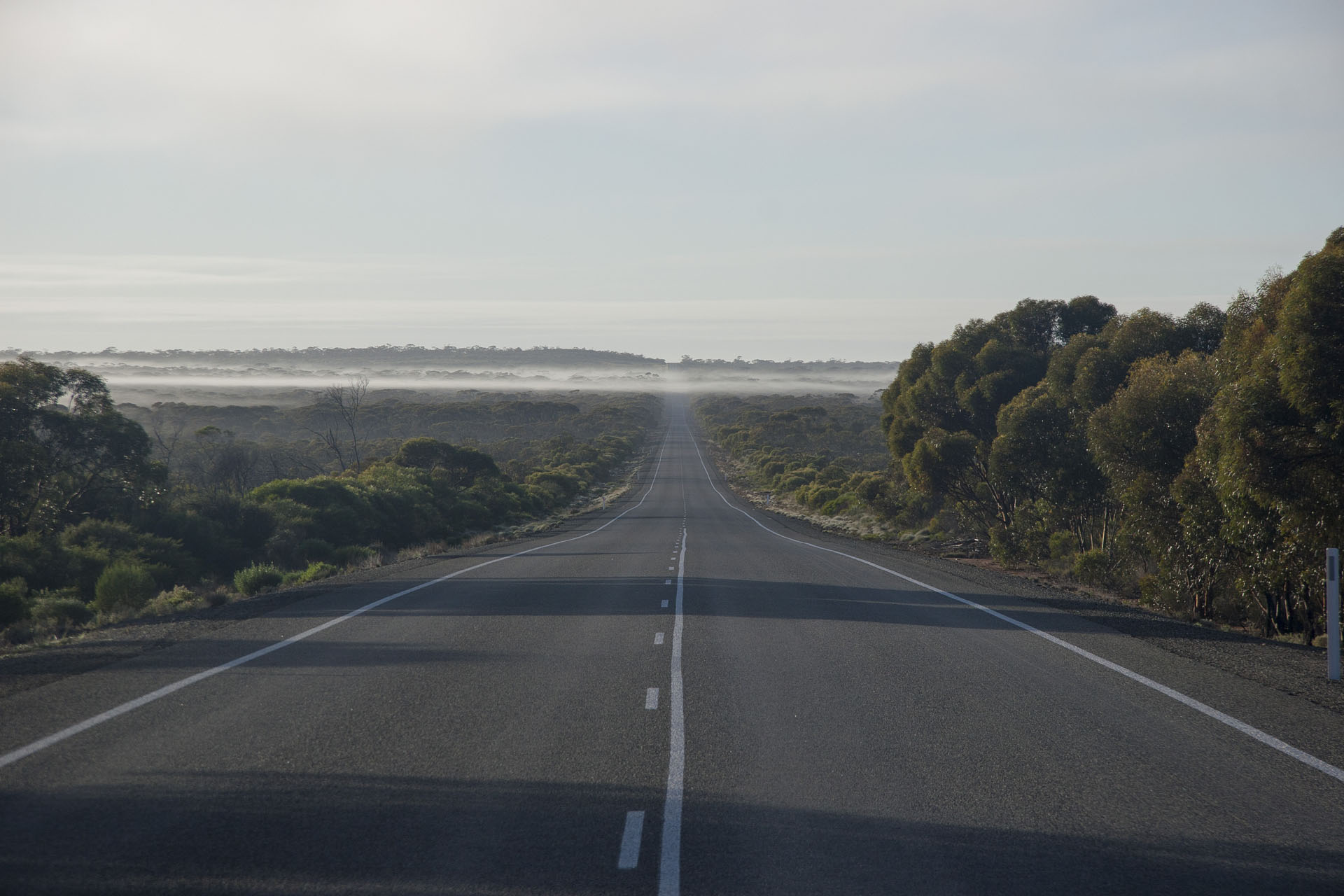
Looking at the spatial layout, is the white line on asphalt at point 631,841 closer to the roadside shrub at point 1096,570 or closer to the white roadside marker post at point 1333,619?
the white roadside marker post at point 1333,619

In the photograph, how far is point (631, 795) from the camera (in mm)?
6059

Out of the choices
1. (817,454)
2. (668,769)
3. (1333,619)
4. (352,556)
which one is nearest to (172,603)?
(352,556)

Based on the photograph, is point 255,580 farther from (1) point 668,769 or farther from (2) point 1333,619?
(2) point 1333,619

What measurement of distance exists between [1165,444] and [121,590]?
753 inches

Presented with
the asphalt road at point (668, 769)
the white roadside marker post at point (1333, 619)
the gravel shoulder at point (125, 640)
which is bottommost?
the gravel shoulder at point (125, 640)

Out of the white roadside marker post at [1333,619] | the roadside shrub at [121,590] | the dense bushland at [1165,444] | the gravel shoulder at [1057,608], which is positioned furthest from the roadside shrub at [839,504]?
the white roadside marker post at [1333,619]

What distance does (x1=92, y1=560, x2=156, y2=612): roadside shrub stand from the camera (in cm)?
1756

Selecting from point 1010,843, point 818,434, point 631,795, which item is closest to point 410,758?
point 631,795

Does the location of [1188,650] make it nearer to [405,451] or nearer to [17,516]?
[17,516]

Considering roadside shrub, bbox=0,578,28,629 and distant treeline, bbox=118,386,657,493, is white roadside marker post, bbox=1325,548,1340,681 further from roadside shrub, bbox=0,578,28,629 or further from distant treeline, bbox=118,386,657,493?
distant treeline, bbox=118,386,657,493

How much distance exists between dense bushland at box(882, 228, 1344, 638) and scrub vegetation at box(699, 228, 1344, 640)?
0.03 metres

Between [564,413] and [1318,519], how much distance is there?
141m

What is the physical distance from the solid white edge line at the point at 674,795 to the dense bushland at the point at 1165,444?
7921 millimetres

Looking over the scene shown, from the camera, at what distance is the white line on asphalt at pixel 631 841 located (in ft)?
16.4
